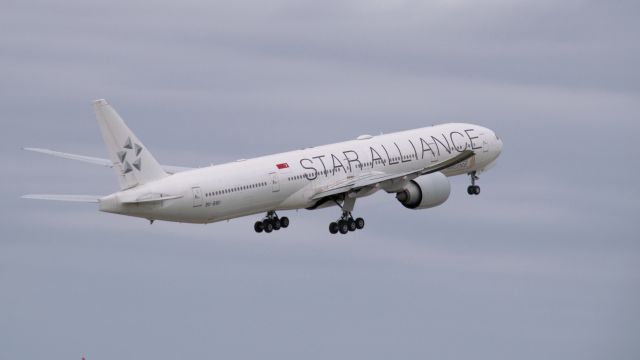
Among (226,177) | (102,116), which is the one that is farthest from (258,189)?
(102,116)

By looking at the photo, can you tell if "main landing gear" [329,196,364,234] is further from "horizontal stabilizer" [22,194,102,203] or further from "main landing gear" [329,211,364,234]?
"horizontal stabilizer" [22,194,102,203]

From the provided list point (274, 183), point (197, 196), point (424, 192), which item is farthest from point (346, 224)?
point (197, 196)

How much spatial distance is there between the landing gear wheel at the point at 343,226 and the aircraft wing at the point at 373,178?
2.67 meters

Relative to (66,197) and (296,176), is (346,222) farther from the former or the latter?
(66,197)

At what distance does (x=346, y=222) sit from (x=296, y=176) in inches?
260

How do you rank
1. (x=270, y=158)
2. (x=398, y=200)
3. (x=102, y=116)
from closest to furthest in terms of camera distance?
(x=102, y=116) → (x=270, y=158) → (x=398, y=200)

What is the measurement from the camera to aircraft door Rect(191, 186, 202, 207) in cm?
13638

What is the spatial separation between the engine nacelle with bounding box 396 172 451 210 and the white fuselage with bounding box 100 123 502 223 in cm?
106

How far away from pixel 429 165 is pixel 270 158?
15343mm

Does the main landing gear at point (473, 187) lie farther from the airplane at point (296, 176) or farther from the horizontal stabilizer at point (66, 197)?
the horizontal stabilizer at point (66, 197)

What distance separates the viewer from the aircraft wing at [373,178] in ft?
478

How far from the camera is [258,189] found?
140250 millimetres

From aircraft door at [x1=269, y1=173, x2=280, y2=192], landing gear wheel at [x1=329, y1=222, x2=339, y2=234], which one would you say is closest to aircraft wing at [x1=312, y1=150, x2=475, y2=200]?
landing gear wheel at [x1=329, y1=222, x2=339, y2=234]

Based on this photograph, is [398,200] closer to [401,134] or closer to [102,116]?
[401,134]
